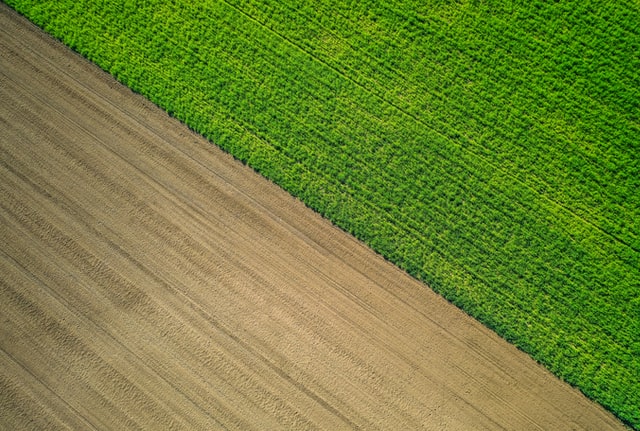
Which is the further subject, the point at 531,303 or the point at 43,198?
the point at 43,198

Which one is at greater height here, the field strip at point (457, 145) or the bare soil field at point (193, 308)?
the field strip at point (457, 145)

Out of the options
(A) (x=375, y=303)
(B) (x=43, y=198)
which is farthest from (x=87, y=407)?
(A) (x=375, y=303)

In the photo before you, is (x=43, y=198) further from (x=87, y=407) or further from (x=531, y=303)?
(x=531, y=303)

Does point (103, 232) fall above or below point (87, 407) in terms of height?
above

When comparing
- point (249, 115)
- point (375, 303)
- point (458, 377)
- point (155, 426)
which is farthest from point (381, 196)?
point (155, 426)

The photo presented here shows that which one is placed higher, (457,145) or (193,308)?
(457,145)

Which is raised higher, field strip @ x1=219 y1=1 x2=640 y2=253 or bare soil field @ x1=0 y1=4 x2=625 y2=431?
field strip @ x1=219 y1=1 x2=640 y2=253

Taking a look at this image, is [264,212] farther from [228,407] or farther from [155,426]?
[155,426]

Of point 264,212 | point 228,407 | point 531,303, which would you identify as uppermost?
point 531,303
